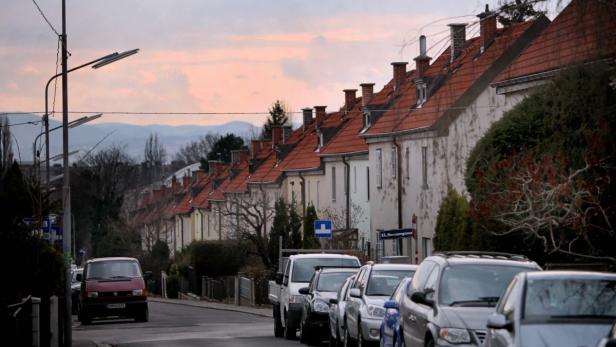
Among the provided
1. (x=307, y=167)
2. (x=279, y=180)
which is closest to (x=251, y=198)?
(x=279, y=180)

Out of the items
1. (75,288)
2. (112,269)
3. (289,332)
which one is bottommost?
(289,332)

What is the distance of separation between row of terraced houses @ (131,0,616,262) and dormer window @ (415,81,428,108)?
0.11 metres

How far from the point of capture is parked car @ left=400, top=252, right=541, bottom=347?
14.8m

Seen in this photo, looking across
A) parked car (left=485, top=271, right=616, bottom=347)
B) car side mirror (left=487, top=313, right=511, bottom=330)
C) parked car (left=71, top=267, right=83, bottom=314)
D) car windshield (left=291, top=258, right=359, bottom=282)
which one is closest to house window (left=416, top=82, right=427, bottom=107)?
parked car (left=71, top=267, right=83, bottom=314)

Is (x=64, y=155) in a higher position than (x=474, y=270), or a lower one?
higher

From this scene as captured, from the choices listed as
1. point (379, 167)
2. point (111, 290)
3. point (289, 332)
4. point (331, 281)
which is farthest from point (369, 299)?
point (379, 167)

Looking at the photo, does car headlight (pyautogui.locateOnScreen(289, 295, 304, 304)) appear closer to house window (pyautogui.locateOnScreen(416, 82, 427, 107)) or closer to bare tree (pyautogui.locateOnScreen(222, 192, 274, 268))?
house window (pyautogui.locateOnScreen(416, 82, 427, 107))

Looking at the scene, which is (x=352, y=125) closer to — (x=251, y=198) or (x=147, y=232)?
(x=251, y=198)

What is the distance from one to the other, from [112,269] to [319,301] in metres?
15.0

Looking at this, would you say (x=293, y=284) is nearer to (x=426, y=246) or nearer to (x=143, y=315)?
(x=143, y=315)

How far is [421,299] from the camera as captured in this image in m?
15.6

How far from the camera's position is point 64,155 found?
3022 centimetres

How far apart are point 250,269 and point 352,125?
12357 mm

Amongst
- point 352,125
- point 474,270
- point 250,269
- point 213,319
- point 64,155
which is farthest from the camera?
point 352,125
